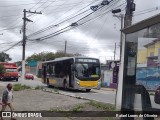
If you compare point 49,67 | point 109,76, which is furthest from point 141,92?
point 109,76

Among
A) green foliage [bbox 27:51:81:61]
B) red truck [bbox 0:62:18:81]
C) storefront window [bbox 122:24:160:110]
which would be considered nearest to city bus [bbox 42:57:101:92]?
storefront window [bbox 122:24:160:110]

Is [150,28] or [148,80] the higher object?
[150,28]

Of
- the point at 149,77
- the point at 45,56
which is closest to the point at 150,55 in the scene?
the point at 149,77

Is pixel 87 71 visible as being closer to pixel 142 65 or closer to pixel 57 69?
pixel 57 69

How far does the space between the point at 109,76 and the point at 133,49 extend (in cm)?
4268

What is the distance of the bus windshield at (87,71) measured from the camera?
98.8 feet

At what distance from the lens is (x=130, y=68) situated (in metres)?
10.3

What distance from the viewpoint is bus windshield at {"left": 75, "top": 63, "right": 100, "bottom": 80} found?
3012 centimetres

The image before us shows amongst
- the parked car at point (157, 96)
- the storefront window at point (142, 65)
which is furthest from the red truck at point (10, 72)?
the parked car at point (157, 96)

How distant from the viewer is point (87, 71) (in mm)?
30594

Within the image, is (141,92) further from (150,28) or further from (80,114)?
(80,114)

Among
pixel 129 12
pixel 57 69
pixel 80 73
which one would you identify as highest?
pixel 129 12

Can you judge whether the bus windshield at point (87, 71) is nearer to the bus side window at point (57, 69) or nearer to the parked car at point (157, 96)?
the bus side window at point (57, 69)

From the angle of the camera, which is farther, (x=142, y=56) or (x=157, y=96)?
(x=142, y=56)
